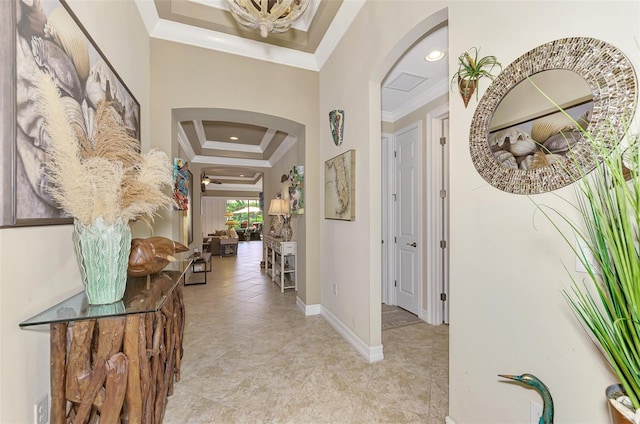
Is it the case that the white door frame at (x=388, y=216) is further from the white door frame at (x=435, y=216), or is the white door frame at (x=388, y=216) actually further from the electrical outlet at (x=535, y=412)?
the electrical outlet at (x=535, y=412)

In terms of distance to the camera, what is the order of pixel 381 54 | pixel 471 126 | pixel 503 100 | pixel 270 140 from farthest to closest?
pixel 270 140 → pixel 381 54 → pixel 471 126 → pixel 503 100

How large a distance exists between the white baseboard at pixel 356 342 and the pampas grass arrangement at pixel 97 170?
2057 millimetres

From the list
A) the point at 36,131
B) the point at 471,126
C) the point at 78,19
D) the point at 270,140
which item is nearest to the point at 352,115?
the point at 471,126

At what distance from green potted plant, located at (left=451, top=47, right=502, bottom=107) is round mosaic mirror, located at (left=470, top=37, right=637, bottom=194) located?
0.08m

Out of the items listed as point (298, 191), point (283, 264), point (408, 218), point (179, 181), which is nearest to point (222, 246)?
point (283, 264)

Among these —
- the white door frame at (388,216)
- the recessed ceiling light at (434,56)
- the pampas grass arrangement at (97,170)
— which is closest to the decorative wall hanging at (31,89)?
the pampas grass arrangement at (97,170)

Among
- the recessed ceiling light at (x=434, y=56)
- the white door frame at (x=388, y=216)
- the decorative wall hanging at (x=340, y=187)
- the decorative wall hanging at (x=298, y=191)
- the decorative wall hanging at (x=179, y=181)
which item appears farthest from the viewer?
the white door frame at (x=388, y=216)

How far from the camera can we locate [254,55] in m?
3.15

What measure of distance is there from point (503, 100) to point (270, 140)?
4.92 meters

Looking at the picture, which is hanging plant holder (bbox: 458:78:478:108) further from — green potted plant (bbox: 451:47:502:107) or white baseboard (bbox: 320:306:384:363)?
white baseboard (bbox: 320:306:384:363)

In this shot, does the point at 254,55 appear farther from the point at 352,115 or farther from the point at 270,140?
the point at 270,140

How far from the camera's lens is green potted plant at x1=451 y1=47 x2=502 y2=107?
4.23ft

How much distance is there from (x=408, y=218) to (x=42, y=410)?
3.48 meters

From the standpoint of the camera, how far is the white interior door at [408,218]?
344cm
